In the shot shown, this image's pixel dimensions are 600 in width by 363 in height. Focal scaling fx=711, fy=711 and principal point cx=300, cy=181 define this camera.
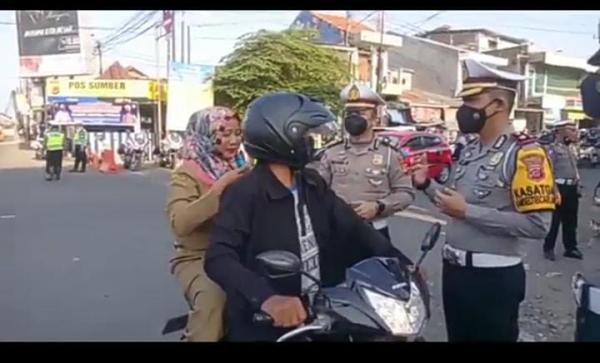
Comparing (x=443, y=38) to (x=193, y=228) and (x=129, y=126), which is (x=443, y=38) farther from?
(x=193, y=228)

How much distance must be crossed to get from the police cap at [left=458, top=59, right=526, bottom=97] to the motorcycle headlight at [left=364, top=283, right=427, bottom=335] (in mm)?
1121

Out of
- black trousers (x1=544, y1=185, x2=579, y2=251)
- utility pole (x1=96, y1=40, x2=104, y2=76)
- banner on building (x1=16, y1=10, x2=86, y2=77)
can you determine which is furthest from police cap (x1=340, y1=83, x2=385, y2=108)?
utility pole (x1=96, y1=40, x2=104, y2=76)

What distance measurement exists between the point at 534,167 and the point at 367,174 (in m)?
1.37

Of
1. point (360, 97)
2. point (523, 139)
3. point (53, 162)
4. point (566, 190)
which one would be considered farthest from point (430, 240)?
point (53, 162)

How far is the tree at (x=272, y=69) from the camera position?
22344 millimetres

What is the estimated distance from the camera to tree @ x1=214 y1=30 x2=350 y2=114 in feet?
73.3

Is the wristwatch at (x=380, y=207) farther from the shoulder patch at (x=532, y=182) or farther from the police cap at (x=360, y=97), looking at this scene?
the shoulder patch at (x=532, y=182)

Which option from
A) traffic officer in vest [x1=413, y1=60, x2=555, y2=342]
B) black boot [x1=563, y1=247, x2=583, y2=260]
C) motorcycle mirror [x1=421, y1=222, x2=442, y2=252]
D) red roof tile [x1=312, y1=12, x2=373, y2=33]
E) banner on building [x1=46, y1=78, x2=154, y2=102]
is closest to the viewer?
motorcycle mirror [x1=421, y1=222, x2=442, y2=252]

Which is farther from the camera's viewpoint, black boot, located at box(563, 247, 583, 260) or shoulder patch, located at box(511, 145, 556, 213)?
black boot, located at box(563, 247, 583, 260)

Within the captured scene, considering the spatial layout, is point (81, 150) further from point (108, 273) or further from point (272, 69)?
point (108, 273)

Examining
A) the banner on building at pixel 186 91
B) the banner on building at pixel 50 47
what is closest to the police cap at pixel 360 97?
the banner on building at pixel 186 91

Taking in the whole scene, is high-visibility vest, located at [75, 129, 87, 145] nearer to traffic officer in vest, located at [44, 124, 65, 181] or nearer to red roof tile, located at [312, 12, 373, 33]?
traffic officer in vest, located at [44, 124, 65, 181]

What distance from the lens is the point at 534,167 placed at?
8.26 feet

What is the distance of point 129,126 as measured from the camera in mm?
25438
